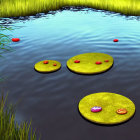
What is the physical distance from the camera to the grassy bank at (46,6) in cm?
1154

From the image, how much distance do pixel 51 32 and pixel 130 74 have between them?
14.8ft

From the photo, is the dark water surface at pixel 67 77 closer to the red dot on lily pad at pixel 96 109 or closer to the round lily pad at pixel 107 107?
the round lily pad at pixel 107 107

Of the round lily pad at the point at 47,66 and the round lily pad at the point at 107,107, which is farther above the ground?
the round lily pad at the point at 47,66

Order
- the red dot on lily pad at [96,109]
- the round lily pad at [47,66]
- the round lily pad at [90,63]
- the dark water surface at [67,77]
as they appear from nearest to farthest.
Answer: the dark water surface at [67,77] < the red dot on lily pad at [96,109] < the round lily pad at [90,63] < the round lily pad at [47,66]

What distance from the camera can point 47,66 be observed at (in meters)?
6.03

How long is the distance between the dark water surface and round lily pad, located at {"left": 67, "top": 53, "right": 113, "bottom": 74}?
0.46 feet

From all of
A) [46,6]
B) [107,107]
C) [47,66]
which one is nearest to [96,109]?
[107,107]

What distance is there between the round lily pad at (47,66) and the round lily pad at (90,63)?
32 centimetres

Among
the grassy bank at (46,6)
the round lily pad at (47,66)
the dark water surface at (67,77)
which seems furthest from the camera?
the grassy bank at (46,6)

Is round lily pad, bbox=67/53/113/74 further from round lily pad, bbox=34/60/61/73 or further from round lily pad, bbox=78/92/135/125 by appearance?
round lily pad, bbox=78/92/135/125

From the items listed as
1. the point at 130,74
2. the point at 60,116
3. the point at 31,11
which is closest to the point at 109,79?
the point at 130,74

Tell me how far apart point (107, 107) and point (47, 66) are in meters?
2.38

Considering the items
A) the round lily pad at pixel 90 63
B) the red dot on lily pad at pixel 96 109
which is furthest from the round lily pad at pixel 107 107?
the round lily pad at pixel 90 63

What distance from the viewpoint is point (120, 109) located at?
13.3 feet
